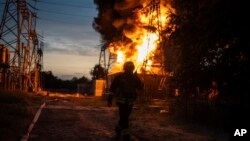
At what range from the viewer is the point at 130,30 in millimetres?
38281

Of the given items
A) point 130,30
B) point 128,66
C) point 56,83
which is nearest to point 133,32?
point 130,30

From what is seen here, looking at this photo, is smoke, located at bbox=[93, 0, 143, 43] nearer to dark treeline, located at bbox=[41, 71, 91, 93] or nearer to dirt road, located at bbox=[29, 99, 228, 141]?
dirt road, located at bbox=[29, 99, 228, 141]

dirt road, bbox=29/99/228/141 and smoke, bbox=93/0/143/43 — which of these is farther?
smoke, bbox=93/0/143/43

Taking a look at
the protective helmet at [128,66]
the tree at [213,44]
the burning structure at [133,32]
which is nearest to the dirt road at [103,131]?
the tree at [213,44]

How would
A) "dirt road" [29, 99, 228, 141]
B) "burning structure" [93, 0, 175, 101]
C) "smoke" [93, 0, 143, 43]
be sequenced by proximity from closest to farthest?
"dirt road" [29, 99, 228, 141] < "burning structure" [93, 0, 175, 101] < "smoke" [93, 0, 143, 43]

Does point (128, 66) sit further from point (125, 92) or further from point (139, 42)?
point (139, 42)

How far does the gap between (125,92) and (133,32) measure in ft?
89.9

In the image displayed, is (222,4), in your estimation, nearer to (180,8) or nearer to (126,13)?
(180,8)

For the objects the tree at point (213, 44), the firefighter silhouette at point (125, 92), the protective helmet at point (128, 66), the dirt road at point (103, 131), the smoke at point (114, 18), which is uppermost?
the smoke at point (114, 18)

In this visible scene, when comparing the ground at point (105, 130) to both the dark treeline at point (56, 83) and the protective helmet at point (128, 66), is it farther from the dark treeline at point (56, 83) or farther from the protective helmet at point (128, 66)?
the dark treeline at point (56, 83)

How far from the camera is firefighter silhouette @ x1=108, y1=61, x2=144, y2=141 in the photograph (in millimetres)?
11055

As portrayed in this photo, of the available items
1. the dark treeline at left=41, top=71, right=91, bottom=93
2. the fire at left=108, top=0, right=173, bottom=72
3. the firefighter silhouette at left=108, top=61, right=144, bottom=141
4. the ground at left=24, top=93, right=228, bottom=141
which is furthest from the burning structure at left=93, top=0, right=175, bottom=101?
the dark treeline at left=41, top=71, right=91, bottom=93

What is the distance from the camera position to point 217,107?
645 inches

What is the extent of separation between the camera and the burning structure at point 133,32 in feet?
109
